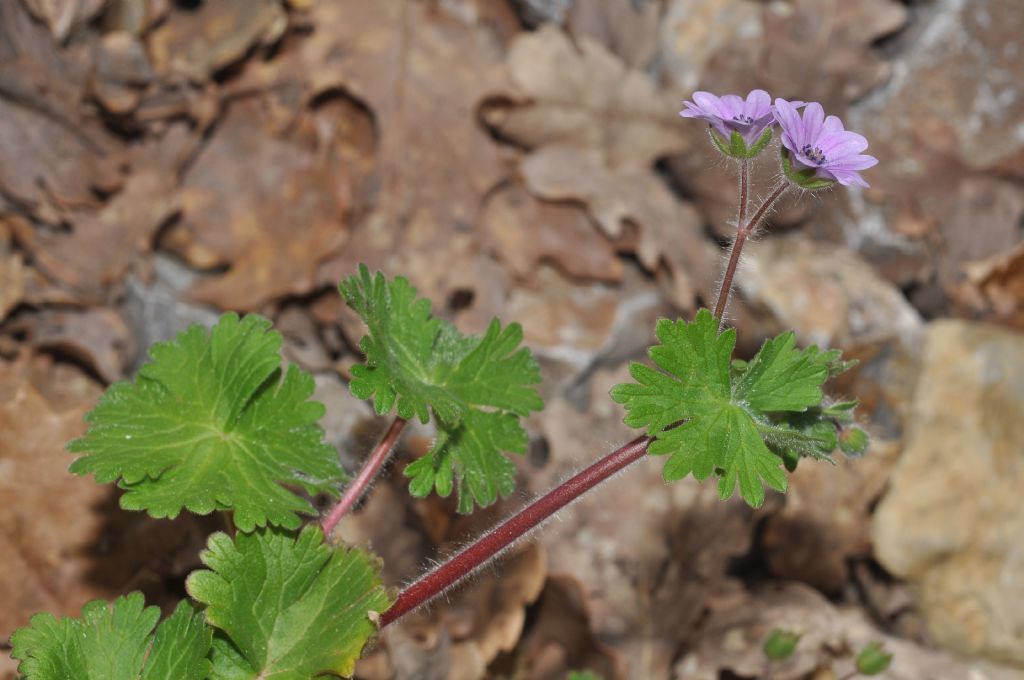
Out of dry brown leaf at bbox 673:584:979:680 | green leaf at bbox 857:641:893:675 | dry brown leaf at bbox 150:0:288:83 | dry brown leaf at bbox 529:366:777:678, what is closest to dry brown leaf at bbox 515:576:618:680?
dry brown leaf at bbox 529:366:777:678

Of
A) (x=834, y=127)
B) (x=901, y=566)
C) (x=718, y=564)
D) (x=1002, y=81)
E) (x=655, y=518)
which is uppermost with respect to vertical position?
(x=834, y=127)

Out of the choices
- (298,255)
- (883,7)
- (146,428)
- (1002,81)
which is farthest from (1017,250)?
(146,428)

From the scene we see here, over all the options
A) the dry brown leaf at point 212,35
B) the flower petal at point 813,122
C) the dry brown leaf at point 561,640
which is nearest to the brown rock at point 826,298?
the dry brown leaf at point 561,640

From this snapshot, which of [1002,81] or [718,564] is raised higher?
[1002,81]

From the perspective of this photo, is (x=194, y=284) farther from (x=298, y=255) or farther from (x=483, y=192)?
(x=483, y=192)

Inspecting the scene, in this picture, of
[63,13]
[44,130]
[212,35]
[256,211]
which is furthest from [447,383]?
[63,13]

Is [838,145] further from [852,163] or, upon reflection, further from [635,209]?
[635,209]

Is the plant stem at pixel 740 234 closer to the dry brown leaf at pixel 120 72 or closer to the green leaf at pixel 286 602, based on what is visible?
the green leaf at pixel 286 602

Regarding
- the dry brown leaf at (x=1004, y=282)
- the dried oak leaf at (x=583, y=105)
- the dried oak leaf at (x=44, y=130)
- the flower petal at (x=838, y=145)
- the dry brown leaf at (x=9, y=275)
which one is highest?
the dried oak leaf at (x=44, y=130)
